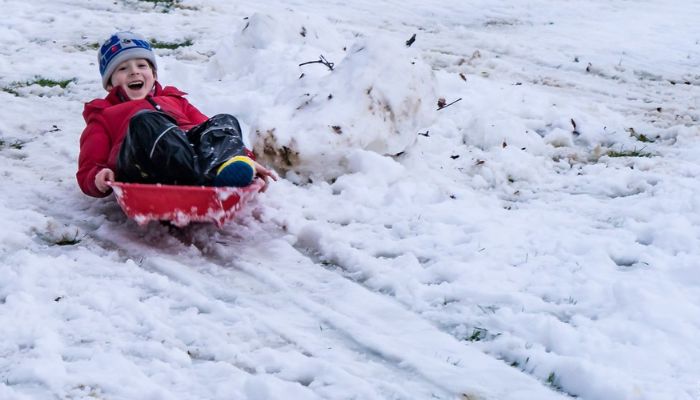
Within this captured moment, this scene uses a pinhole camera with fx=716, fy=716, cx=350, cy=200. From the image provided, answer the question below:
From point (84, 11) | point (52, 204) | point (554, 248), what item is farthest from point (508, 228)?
point (84, 11)

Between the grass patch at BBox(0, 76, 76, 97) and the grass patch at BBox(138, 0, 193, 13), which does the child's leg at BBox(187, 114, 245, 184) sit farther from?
the grass patch at BBox(138, 0, 193, 13)

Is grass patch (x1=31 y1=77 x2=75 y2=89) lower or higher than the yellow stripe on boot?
lower

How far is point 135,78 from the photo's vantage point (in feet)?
15.0

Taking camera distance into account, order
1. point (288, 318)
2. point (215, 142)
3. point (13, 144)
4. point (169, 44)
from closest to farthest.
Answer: point (288, 318)
point (215, 142)
point (13, 144)
point (169, 44)

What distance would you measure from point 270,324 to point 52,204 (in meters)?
1.82

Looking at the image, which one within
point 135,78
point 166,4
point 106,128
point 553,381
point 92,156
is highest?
point 166,4

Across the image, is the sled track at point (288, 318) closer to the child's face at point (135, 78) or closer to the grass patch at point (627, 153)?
the child's face at point (135, 78)

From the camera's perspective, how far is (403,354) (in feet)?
9.50

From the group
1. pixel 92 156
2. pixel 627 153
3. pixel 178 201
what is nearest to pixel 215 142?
pixel 178 201

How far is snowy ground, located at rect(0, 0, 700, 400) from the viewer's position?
274 centimetres

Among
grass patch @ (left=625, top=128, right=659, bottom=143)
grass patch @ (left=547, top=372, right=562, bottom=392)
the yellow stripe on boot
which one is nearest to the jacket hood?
the yellow stripe on boot

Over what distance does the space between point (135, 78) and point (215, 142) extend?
99cm

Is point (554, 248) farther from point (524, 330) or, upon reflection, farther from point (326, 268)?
point (326, 268)

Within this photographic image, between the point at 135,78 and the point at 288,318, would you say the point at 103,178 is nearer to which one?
the point at 135,78
